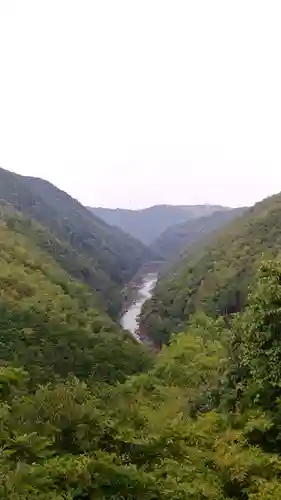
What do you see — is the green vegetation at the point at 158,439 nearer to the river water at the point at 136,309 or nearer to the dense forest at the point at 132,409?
the dense forest at the point at 132,409

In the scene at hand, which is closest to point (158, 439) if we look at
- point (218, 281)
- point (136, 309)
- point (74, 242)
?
point (218, 281)

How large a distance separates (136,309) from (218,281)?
127 ft

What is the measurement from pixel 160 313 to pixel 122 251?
9501cm

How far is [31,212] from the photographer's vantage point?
112750mm

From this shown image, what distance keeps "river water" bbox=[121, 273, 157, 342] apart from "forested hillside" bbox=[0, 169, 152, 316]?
8.58 ft

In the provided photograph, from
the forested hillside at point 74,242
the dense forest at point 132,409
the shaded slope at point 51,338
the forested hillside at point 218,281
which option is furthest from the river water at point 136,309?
the dense forest at point 132,409

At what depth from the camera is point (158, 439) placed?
13.4m

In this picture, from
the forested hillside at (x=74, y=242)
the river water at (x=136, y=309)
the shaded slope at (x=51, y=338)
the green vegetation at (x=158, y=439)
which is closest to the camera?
the green vegetation at (x=158, y=439)

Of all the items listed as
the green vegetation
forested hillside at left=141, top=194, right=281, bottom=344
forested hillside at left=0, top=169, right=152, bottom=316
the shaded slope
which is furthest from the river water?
the green vegetation

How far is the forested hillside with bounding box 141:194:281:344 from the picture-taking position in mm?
60062

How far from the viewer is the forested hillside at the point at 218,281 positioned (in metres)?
60.1

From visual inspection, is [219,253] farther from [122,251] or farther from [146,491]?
[122,251]

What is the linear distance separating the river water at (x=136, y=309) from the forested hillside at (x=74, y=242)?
2615mm

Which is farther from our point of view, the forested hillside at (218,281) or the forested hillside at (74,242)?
the forested hillside at (74,242)
